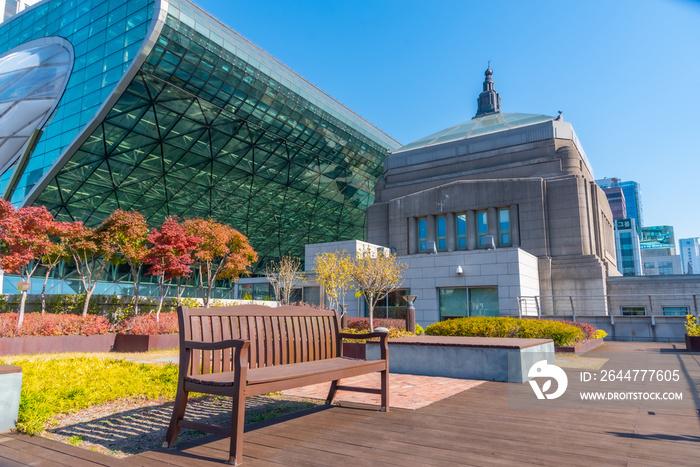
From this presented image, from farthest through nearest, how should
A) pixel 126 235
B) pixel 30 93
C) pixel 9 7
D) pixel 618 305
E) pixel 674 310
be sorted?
pixel 9 7, pixel 30 93, pixel 618 305, pixel 674 310, pixel 126 235

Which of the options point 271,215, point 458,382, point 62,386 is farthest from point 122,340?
point 271,215

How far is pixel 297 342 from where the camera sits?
556cm

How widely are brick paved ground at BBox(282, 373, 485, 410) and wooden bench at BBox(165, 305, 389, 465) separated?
2.36 feet

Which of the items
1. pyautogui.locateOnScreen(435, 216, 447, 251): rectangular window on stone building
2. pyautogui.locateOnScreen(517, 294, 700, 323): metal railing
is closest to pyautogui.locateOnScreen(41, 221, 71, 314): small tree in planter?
pyautogui.locateOnScreen(435, 216, 447, 251): rectangular window on stone building

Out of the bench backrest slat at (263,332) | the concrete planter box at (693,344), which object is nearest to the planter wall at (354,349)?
the bench backrest slat at (263,332)

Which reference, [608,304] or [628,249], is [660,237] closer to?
[628,249]

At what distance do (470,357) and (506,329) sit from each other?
15.1ft

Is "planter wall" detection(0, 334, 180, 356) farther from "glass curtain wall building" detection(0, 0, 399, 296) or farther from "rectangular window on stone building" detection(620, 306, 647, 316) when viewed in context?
→ "rectangular window on stone building" detection(620, 306, 647, 316)

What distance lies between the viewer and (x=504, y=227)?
2989 cm

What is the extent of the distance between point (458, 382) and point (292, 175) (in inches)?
1448

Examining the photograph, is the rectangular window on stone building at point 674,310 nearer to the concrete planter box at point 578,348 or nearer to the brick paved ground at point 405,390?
the concrete planter box at point 578,348

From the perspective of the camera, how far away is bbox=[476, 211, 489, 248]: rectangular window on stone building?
30000 millimetres

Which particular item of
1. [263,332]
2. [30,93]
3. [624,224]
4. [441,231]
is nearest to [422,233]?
[441,231]

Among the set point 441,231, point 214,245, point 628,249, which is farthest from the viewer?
point 628,249
